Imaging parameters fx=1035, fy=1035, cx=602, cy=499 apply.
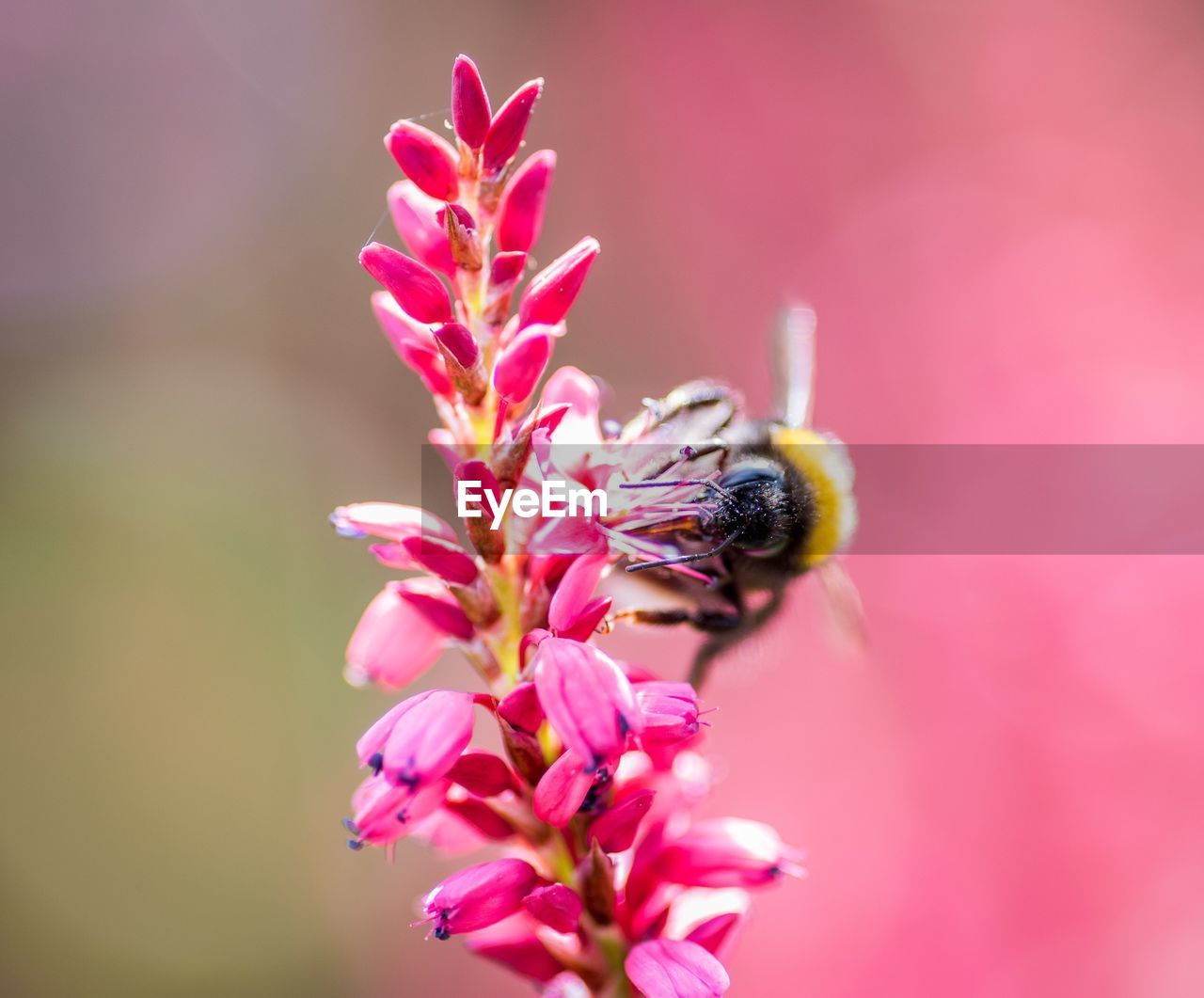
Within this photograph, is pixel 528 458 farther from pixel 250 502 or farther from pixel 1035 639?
pixel 250 502

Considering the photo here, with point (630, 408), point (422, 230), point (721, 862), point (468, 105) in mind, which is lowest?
point (721, 862)

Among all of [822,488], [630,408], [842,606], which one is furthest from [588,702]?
[630,408]

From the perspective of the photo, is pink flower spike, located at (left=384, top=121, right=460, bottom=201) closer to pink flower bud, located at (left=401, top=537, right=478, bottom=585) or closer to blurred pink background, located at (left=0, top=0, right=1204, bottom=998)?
pink flower bud, located at (left=401, top=537, right=478, bottom=585)

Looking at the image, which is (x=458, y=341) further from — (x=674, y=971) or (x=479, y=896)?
(x=674, y=971)

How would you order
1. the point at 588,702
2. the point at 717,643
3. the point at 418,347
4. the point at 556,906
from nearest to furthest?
the point at 588,702, the point at 556,906, the point at 418,347, the point at 717,643

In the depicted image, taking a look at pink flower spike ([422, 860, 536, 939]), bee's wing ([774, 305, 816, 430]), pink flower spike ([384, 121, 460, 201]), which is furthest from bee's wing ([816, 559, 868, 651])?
pink flower spike ([384, 121, 460, 201])

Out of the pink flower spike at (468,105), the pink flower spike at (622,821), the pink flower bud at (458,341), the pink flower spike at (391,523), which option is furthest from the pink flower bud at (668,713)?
the pink flower spike at (468,105)
